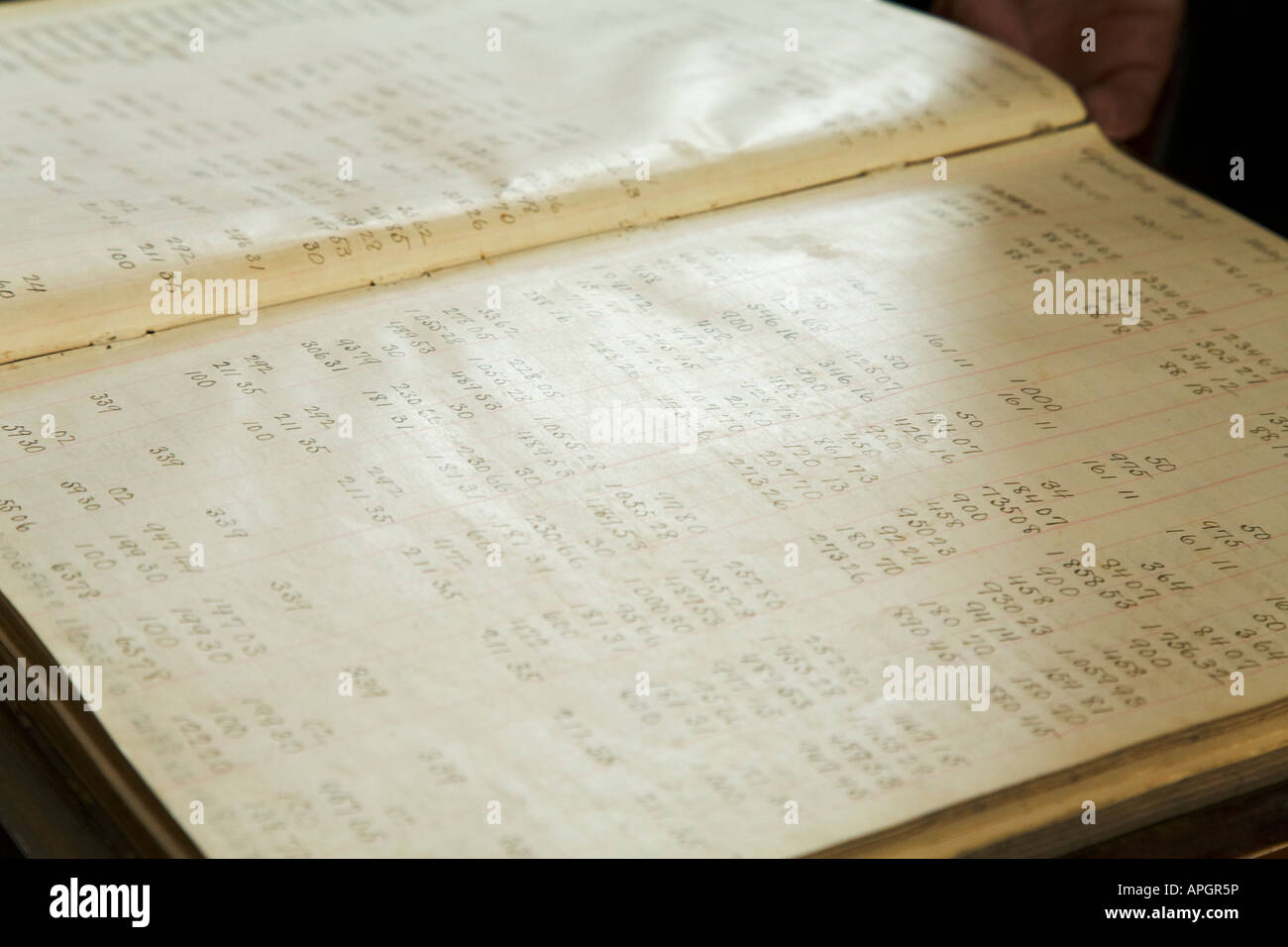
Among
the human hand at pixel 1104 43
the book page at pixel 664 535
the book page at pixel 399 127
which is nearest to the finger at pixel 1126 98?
the human hand at pixel 1104 43

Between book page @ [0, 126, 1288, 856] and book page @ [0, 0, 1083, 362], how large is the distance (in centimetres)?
3

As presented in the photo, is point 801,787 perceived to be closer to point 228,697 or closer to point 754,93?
point 228,697

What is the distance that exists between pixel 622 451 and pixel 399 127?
385 mm

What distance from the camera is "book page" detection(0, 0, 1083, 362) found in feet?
2.60

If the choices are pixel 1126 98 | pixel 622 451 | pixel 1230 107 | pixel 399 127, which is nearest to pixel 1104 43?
pixel 1126 98

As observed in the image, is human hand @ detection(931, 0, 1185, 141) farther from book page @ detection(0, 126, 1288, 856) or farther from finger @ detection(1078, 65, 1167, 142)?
book page @ detection(0, 126, 1288, 856)

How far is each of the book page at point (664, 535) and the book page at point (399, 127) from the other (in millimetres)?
34

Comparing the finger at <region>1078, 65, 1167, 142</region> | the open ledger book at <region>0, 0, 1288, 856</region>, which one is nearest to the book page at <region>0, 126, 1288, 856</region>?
the open ledger book at <region>0, 0, 1288, 856</region>

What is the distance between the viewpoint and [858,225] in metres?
0.89

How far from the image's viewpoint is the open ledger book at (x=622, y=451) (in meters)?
0.52

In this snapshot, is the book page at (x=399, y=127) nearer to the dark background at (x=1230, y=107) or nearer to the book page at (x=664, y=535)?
the book page at (x=664, y=535)

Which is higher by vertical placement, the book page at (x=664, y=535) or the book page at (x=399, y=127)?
the book page at (x=399, y=127)
